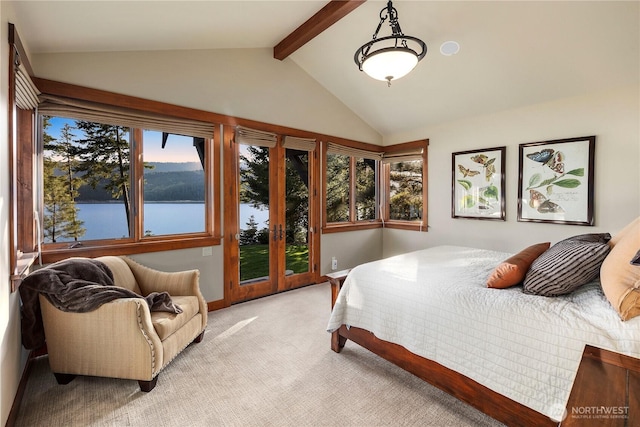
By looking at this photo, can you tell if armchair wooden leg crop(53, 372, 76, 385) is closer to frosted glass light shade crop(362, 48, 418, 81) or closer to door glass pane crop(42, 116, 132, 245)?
door glass pane crop(42, 116, 132, 245)

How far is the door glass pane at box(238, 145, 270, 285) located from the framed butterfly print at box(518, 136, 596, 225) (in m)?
3.36

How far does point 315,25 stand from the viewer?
3150 millimetres

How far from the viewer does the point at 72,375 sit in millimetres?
2178

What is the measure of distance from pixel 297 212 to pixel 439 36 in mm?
2772

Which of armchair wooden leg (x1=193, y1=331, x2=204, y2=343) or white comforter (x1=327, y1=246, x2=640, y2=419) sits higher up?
white comforter (x1=327, y1=246, x2=640, y2=419)

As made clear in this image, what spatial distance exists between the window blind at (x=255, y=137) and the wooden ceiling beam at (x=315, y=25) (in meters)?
1.04

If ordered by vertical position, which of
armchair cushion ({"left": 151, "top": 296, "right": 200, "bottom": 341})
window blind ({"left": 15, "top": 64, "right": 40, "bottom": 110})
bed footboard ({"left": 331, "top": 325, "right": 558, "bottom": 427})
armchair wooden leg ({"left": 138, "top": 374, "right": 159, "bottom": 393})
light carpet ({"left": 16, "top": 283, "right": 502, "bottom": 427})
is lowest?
light carpet ({"left": 16, "top": 283, "right": 502, "bottom": 427})

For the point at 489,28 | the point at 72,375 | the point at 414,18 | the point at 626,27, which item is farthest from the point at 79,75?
the point at 626,27

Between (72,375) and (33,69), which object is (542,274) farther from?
(33,69)

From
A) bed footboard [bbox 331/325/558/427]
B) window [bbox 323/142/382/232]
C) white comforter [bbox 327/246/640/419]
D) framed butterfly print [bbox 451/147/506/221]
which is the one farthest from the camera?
window [bbox 323/142/382/232]

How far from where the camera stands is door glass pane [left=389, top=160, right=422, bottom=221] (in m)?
5.09

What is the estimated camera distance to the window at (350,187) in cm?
481

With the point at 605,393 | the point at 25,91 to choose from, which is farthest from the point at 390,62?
the point at 25,91

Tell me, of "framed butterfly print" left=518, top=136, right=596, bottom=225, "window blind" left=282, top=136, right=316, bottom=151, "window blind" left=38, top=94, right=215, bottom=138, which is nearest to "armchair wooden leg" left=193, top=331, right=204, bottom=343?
"window blind" left=38, top=94, right=215, bottom=138
